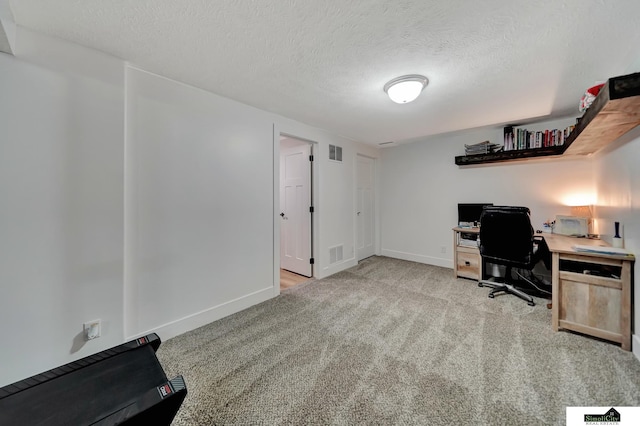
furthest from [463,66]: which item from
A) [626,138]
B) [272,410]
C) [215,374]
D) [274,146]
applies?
[215,374]

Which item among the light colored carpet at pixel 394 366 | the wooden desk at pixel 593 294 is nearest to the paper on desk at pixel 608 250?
the wooden desk at pixel 593 294

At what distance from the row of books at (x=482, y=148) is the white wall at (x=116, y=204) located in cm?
310

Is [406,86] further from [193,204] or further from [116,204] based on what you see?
[116,204]

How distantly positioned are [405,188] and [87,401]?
15.6 feet

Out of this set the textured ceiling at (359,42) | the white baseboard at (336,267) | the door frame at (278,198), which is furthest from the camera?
the white baseboard at (336,267)

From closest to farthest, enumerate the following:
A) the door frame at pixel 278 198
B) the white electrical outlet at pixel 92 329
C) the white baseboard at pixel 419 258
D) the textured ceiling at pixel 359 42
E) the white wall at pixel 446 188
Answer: the textured ceiling at pixel 359 42, the white electrical outlet at pixel 92 329, the door frame at pixel 278 198, the white wall at pixel 446 188, the white baseboard at pixel 419 258

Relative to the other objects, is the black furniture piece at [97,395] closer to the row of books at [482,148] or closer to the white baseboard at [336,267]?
the white baseboard at [336,267]

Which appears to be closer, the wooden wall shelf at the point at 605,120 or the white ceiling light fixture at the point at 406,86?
the wooden wall shelf at the point at 605,120

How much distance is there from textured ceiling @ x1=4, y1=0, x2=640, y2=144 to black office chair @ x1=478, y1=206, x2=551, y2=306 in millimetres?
1273

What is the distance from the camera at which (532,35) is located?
1533 mm

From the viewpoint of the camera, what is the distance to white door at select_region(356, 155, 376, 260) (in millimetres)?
4695

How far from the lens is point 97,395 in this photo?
1.07 metres

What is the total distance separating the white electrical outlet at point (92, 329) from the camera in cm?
169

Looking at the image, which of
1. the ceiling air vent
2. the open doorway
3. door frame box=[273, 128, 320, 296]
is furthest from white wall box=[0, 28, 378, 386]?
the ceiling air vent
